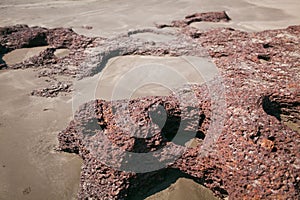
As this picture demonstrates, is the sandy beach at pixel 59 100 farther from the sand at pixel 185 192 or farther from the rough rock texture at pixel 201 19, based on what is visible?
the rough rock texture at pixel 201 19

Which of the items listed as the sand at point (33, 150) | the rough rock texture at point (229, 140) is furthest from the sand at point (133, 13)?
the rough rock texture at point (229, 140)

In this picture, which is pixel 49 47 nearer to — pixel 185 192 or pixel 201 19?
pixel 201 19

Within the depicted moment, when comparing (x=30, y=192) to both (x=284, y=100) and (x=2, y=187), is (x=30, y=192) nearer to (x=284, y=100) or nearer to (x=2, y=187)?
(x=2, y=187)

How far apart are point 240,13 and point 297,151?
9781 mm

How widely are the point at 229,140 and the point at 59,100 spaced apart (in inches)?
142

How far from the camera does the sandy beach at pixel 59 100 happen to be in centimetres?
316

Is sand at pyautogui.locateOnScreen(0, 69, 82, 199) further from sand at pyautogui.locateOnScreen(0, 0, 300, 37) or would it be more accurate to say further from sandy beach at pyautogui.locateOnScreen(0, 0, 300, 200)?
sand at pyautogui.locateOnScreen(0, 0, 300, 37)

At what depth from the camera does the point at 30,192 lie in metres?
3.10

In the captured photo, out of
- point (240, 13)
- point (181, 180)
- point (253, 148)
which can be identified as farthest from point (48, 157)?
point (240, 13)

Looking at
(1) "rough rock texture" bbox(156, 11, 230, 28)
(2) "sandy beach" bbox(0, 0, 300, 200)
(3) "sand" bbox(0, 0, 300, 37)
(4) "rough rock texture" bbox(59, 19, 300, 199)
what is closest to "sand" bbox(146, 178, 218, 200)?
(2) "sandy beach" bbox(0, 0, 300, 200)

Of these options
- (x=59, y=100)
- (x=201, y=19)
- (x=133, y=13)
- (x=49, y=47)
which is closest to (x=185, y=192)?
(x=59, y=100)

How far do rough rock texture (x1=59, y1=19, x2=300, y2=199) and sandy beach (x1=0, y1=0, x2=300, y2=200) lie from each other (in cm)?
36

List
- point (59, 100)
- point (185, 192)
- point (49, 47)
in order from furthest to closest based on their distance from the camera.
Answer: point (49, 47) → point (59, 100) → point (185, 192)

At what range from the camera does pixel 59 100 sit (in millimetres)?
4922
